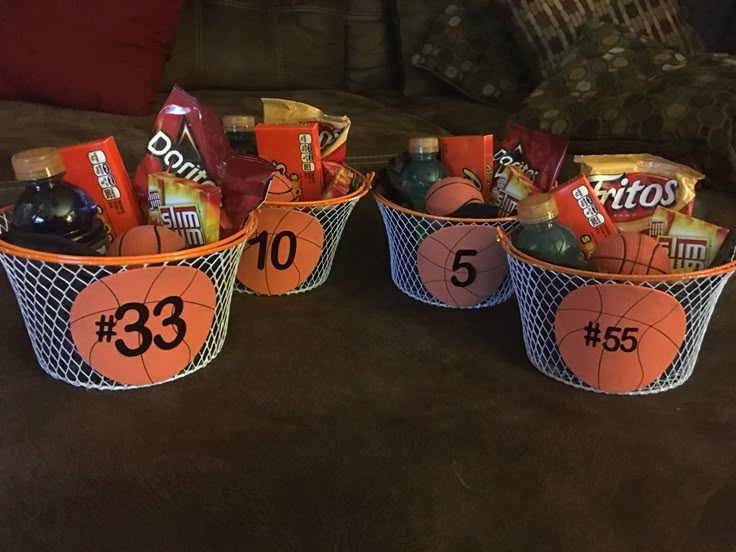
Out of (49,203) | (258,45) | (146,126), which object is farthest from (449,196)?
(258,45)

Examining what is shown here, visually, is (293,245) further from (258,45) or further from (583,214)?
(258,45)

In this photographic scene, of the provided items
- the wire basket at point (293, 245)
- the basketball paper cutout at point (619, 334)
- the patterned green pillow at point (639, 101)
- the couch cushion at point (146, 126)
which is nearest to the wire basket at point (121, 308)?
the wire basket at point (293, 245)

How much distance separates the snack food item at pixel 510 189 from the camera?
85cm

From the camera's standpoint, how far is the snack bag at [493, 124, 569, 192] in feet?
2.94

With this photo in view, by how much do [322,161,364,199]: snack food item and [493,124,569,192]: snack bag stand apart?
186 millimetres

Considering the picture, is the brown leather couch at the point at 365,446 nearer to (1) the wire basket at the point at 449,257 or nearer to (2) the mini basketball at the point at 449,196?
(1) the wire basket at the point at 449,257

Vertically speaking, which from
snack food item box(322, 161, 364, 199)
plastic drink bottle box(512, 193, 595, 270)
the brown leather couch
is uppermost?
plastic drink bottle box(512, 193, 595, 270)

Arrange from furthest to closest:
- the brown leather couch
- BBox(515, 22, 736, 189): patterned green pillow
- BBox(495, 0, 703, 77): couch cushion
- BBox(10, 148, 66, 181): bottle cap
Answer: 1. BBox(495, 0, 703, 77): couch cushion
2. BBox(515, 22, 736, 189): patterned green pillow
3. BBox(10, 148, 66, 181): bottle cap
4. the brown leather couch

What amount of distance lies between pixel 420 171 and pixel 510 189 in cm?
12

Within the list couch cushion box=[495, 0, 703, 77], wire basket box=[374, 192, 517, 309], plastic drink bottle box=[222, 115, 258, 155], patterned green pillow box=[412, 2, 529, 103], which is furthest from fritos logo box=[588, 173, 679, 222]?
patterned green pillow box=[412, 2, 529, 103]

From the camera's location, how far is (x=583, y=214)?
2.44 feet

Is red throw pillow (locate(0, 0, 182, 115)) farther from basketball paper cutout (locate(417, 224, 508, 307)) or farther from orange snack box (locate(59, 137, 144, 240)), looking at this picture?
basketball paper cutout (locate(417, 224, 508, 307))

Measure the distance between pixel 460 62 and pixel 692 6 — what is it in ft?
1.81

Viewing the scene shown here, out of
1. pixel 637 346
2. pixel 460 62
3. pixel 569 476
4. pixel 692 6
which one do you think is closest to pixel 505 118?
pixel 460 62
